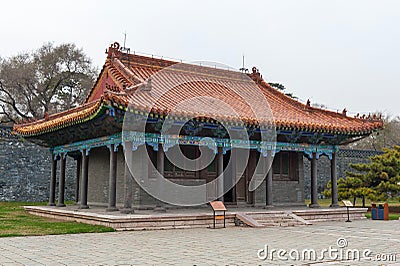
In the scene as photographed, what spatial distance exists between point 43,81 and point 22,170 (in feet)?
39.4

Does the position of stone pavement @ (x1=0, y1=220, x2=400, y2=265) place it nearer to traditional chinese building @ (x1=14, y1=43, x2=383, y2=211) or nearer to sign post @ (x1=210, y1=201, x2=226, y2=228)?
sign post @ (x1=210, y1=201, x2=226, y2=228)

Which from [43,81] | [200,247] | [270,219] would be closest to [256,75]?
[270,219]

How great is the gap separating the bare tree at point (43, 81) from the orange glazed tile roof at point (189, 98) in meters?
16.4

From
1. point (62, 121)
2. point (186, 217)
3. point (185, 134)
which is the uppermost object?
point (62, 121)

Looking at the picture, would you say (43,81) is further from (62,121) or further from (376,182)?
(376,182)

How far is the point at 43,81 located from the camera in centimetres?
3369

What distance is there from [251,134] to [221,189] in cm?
209

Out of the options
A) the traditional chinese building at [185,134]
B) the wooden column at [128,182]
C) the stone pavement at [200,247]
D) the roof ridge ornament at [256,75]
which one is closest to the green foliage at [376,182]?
the traditional chinese building at [185,134]

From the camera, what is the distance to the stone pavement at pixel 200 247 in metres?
6.81

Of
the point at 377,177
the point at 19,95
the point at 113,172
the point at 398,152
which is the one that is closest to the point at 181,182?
the point at 113,172

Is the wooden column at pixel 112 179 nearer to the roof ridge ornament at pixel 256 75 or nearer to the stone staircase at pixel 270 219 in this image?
the stone staircase at pixel 270 219

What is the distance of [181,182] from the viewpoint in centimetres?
1464

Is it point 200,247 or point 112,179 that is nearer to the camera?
point 200,247

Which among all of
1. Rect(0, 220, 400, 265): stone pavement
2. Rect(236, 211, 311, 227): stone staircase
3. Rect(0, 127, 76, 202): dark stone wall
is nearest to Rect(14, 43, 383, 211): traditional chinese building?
Rect(236, 211, 311, 227): stone staircase
